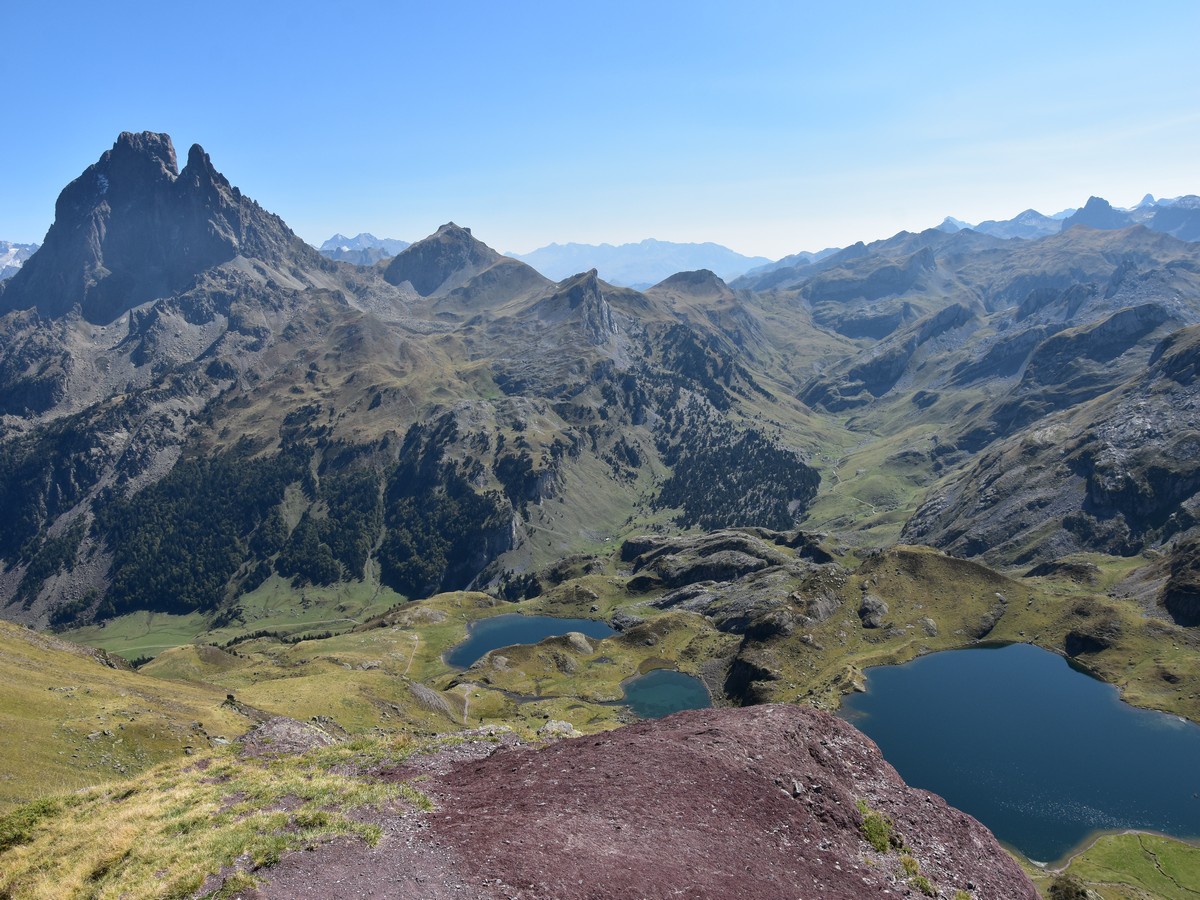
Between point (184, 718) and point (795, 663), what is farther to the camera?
point (795, 663)

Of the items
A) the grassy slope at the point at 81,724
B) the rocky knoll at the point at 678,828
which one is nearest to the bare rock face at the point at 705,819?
the rocky knoll at the point at 678,828

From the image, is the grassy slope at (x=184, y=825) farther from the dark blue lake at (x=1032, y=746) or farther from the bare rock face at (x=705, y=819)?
the dark blue lake at (x=1032, y=746)

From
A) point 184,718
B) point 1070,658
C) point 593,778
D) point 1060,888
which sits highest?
point 593,778

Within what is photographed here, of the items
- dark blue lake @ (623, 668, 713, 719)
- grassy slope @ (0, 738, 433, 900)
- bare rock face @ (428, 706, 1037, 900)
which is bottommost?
dark blue lake @ (623, 668, 713, 719)

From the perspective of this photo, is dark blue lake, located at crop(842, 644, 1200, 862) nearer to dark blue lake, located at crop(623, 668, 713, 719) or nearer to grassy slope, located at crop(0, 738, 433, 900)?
dark blue lake, located at crop(623, 668, 713, 719)

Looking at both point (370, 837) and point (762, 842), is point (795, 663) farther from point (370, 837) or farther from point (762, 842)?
point (370, 837)

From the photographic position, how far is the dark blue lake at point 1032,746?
96375 millimetres

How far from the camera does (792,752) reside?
44750 millimetres

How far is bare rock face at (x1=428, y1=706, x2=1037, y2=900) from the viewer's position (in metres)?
30.1

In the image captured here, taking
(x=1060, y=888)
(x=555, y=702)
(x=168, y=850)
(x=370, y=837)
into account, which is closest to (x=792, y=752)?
(x=370, y=837)

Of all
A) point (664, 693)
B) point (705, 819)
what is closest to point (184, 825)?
point (705, 819)

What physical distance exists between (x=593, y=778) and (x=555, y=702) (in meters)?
123

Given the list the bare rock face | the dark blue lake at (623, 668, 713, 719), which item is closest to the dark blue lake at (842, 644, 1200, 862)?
the dark blue lake at (623, 668, 713, 719)

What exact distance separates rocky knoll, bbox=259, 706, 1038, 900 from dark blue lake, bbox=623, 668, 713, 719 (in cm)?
10502
